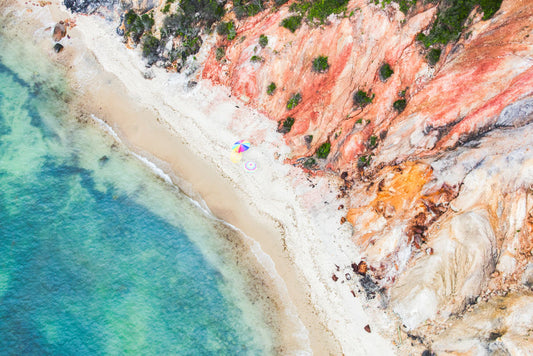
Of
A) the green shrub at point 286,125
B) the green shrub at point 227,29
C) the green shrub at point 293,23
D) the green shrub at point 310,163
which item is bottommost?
the green shrub at point 310,163

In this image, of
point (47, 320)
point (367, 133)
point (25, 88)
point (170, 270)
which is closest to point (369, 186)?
point (367, 133)

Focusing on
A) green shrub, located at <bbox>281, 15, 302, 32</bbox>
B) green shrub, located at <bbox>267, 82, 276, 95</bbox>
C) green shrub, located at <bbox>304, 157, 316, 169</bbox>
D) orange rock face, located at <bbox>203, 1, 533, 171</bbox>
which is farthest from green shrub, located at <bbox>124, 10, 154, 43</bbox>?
green shrub, located at <bbox>304, 157, 316, 169</bbox>

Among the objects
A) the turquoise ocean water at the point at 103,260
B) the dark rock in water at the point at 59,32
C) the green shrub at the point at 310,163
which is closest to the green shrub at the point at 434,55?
the green shrub at the point at 310,163

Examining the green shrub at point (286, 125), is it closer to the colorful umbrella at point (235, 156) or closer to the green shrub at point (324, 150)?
the green shrub at point (324, 150)

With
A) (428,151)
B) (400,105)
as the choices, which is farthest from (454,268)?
(400,105)

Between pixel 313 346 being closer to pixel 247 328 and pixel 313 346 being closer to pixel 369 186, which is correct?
pixel 247 328

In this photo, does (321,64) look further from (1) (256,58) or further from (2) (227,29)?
(2) (227,29)
